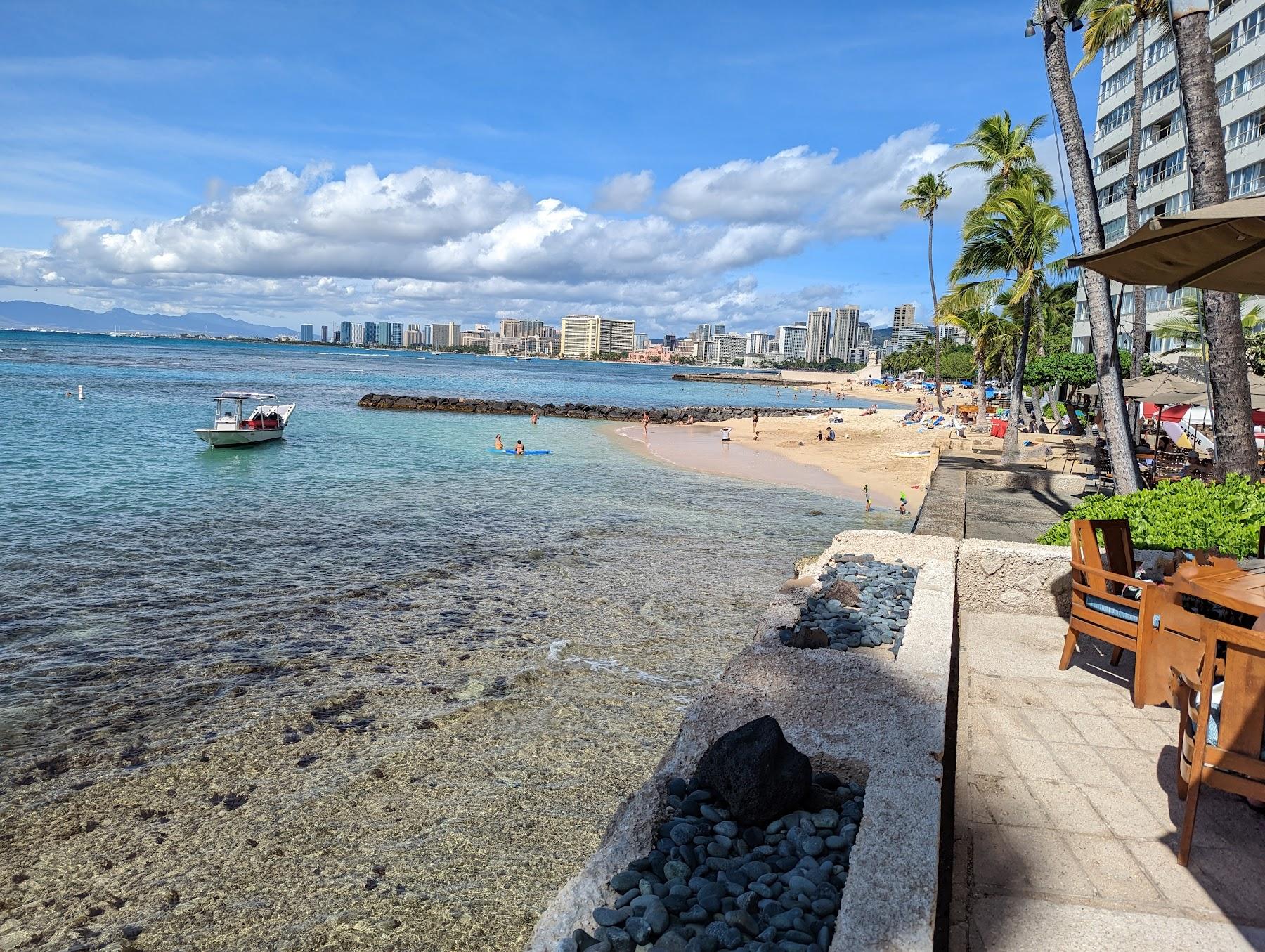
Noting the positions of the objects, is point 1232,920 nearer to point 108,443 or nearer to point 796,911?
point 796,911

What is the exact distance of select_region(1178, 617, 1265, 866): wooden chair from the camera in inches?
117

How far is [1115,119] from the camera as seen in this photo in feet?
155

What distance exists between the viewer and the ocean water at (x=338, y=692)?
170 inches

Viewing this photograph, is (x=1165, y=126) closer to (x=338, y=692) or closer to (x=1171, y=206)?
(x=1171, y=206)

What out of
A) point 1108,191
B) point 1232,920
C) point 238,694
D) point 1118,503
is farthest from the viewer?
point 1108,191

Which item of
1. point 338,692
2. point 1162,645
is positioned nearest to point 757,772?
point 1162,645

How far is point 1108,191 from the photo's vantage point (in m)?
47.6

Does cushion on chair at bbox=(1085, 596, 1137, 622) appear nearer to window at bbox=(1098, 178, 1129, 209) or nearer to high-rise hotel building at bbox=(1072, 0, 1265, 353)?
high-rise hotel building at bbox=(1072, 0, 1265, 353)

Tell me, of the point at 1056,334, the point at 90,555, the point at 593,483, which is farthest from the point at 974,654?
the point at 1056,334

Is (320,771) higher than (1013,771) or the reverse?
the reverse

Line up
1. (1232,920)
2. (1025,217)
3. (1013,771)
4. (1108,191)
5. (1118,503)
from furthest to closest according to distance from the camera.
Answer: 1. (1108,191)
2. (1025,217)
3. (1118,503)
4. (1013,771)
5. (1232,920)

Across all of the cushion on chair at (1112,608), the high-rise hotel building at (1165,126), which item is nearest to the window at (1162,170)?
the high-rise hotel building at (1165,126)

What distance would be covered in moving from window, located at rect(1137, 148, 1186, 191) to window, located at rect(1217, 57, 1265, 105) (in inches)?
111

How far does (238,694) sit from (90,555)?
710cm
